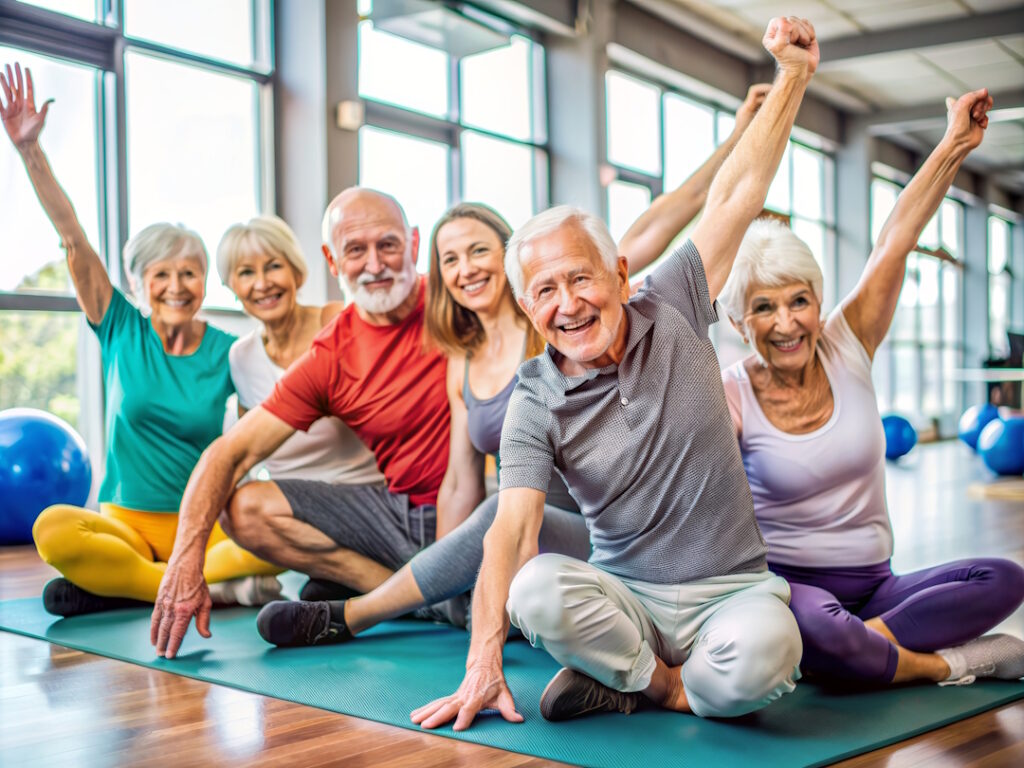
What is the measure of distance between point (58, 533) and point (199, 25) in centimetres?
365

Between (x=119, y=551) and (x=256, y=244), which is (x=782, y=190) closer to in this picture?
(x=256, y=244)

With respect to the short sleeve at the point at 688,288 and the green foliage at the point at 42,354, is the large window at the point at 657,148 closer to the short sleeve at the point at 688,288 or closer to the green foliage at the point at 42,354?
the green foliage at the point at 42,354

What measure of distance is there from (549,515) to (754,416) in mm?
500

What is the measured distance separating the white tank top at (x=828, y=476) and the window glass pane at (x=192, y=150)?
3753mm

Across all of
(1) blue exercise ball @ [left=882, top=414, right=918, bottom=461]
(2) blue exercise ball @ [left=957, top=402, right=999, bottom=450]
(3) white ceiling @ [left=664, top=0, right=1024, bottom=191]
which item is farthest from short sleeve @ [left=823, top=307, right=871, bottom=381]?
(2) blue exercise ball @ [left=957, top=402, right=999, bottom=450]

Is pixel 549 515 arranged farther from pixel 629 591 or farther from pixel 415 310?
pixel 415 310

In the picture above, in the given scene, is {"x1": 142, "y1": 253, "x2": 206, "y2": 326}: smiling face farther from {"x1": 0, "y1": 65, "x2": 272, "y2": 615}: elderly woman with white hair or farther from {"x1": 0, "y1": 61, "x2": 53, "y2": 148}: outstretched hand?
{"x1": 0, "y1": 61, "x2": 53, "y2": 148}: outstretched hand

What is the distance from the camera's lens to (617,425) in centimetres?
182

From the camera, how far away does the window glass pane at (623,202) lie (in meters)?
8.52

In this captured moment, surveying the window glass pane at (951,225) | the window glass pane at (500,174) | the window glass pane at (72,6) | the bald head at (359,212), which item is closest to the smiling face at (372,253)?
the bald head at (359,212)

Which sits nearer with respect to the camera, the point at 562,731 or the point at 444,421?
the point at 562,731

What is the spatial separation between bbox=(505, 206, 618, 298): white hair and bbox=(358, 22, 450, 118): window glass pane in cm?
470

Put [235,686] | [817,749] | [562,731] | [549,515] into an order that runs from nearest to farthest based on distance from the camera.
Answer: [817,749], [562,731], [235,686], [549,515]

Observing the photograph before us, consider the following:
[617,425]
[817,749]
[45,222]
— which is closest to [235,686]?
[617,425]
